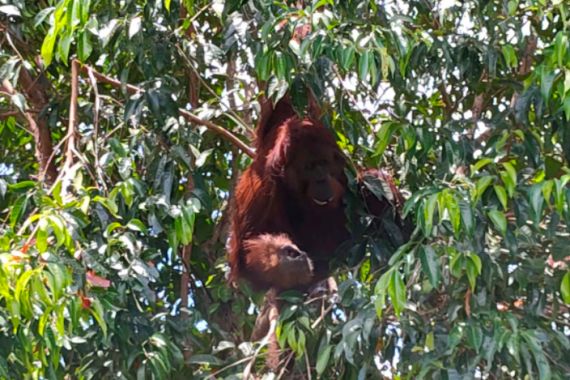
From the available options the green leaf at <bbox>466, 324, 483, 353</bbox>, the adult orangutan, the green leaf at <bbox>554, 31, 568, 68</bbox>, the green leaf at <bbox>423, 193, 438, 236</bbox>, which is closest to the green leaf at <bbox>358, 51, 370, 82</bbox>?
the green leaf at <bbox>423, 193, 438, 236</bbox>

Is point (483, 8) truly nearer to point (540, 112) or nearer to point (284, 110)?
point (540, 112)

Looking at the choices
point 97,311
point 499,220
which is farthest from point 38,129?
point 499,220

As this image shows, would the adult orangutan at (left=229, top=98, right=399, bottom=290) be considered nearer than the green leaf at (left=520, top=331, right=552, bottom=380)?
No

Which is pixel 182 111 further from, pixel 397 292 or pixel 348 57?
pixel 397 292

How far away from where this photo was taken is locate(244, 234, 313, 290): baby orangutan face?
4.48 meters

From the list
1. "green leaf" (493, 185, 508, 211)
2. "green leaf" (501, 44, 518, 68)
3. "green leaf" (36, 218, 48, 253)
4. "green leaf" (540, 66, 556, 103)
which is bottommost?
"green leaf" (36, 218, 48, 253)

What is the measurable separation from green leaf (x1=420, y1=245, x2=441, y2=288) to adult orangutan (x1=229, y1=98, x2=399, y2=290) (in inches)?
60.9

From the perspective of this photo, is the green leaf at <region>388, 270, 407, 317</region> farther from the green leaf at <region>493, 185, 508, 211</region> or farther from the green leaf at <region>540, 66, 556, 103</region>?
the green leaf at <region>540, 66, 556, 103</region>

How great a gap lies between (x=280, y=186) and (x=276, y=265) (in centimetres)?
→ 44

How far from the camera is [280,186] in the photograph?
4793mm

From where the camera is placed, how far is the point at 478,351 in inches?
109

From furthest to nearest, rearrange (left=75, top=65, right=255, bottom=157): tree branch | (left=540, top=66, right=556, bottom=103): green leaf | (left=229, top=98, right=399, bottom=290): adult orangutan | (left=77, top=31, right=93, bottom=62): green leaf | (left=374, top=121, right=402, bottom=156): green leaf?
(left=229, top=98, right=399, bottom=290): adult orangutan → (left=75, top=65, right=255, bottom=157): tree branch → (left=77, top=31, right=93, bottom=62): green leaf → (left=374, top=121, right=402, bottom=156): green leaf → (left=540, top=66, right=556, bottom=103): green leaf

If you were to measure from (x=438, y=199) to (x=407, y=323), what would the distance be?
465 millimetres

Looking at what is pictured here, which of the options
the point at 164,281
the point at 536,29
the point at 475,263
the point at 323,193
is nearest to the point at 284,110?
the point at 323,193
